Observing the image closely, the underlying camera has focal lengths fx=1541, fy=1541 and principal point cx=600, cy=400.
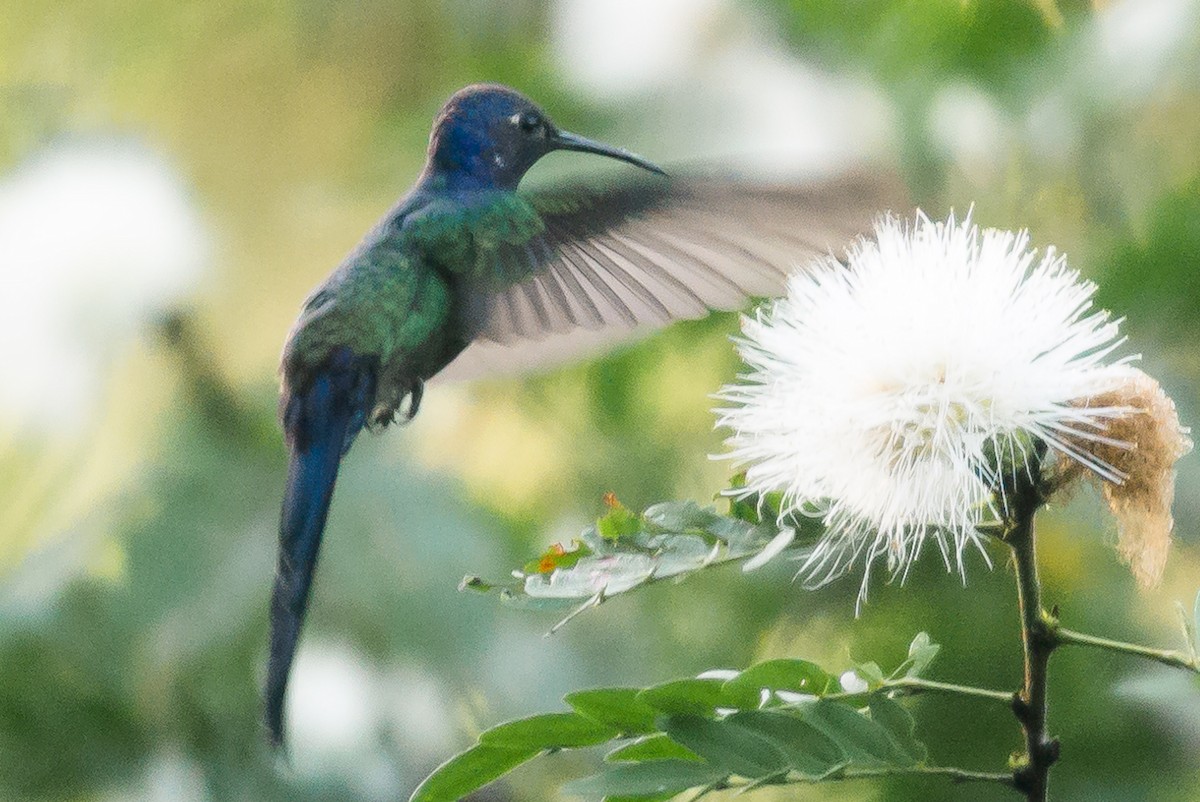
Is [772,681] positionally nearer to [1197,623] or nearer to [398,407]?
[1197,623]

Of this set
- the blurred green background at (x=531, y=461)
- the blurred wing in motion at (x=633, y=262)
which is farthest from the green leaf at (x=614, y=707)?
the blurred green background at (x=531, y=461)

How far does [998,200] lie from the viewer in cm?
229

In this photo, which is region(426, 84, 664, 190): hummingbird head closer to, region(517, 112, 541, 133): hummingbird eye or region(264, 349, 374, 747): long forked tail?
region(517, 112, 541, 133): hummingbird eye

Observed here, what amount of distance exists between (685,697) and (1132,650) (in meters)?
0.29

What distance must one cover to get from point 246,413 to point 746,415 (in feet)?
4.58

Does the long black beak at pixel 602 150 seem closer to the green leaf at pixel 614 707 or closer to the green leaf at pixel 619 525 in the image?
the green leaf at pixel 619 525

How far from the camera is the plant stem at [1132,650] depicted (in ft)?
3.16

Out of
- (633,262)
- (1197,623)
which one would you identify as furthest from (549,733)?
(633,262)

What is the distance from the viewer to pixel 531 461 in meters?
2.74

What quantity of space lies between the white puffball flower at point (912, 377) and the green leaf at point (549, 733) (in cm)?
21

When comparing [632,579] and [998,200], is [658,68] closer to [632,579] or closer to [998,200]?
[998,200]

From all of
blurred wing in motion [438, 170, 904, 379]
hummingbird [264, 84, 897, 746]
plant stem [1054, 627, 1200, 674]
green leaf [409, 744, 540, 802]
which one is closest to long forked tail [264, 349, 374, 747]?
hummingbird [264, 84, 897, 746]

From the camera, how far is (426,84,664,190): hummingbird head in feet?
5.26

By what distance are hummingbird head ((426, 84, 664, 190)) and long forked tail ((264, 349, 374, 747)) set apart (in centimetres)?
24
